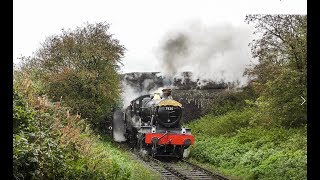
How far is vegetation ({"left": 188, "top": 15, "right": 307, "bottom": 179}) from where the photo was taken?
968 centimetres

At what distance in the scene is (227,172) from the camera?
1177 cm

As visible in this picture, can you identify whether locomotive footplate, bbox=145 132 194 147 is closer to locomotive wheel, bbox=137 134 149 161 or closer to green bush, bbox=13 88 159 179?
locomotive wheel, bbox=137 134 149 161

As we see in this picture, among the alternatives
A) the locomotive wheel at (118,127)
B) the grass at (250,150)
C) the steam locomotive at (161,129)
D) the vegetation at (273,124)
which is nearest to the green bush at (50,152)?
the grass at (250,150)

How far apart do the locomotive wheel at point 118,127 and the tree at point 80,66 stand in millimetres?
3791

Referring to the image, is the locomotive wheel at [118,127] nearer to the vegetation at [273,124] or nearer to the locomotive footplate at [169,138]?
the vegetation at [273,124]

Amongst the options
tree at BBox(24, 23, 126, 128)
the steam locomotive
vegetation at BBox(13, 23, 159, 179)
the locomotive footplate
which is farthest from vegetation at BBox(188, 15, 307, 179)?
tree at BBox(24, 23, 126, 128)

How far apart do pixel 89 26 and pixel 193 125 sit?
8050 mm

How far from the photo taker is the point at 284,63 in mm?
10781

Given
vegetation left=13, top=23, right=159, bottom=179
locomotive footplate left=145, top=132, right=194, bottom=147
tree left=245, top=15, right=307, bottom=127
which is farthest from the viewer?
locomotive footplate left=145, top=132, right=194, bottom=147

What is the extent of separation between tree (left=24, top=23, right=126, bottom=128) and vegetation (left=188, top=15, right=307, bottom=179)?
430 centimetres

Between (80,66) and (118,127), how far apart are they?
5.54m

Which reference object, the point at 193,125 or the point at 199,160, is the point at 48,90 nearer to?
the point at 199,160

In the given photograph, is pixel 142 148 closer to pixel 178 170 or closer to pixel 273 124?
pixel 178 170
